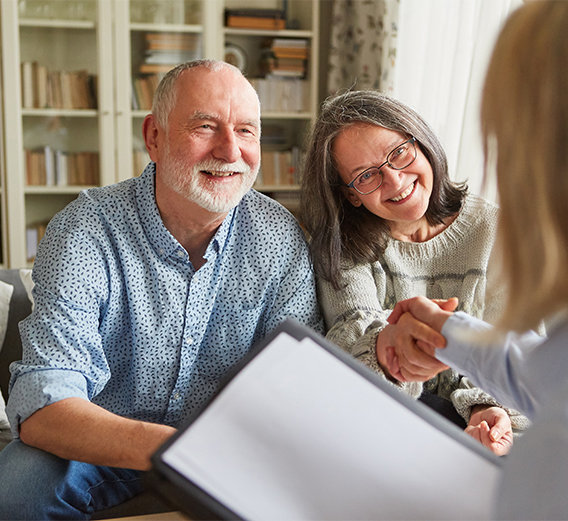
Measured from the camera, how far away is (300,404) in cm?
80

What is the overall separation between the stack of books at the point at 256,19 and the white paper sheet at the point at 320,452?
3376mm

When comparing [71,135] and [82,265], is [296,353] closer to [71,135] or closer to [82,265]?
[82,265]

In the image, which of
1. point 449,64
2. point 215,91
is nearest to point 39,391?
point 215,91

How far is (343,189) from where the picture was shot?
166cm

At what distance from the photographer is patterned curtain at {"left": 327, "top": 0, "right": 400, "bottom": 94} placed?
3.42m

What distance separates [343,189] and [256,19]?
2.59 m

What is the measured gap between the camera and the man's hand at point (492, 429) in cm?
132

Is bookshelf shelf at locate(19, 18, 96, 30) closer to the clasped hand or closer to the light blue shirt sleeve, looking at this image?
the clasped hand

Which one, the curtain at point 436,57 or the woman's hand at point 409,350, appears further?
the curtain at point 436,57

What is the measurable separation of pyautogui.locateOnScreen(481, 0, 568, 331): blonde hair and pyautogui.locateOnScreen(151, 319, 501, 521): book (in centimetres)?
19

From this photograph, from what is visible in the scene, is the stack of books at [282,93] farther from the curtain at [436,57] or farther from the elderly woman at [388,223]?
the elderly woman at [388,223]

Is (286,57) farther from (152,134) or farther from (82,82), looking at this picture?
(152,134)

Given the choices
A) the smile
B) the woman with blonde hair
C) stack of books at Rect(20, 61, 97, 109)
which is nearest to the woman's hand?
the woman with blonde hair

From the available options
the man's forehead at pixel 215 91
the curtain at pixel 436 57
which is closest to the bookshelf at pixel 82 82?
the curtain at pixel 436 57
